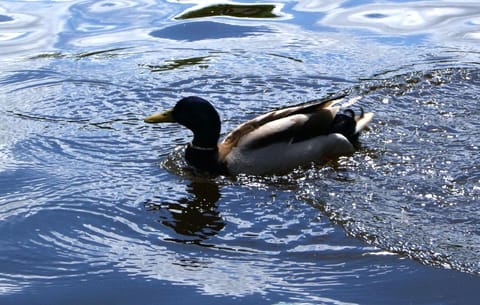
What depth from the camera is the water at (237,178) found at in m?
6.08

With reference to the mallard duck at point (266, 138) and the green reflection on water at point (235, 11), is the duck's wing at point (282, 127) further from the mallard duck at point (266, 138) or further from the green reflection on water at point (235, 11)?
the green reflection on water at point (235, 11)

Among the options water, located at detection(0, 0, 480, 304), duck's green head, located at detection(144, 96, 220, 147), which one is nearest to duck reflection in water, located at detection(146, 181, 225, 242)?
water, located at detection(0, 0, 480, 304)

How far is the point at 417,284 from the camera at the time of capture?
589 centimetres

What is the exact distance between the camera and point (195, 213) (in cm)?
727

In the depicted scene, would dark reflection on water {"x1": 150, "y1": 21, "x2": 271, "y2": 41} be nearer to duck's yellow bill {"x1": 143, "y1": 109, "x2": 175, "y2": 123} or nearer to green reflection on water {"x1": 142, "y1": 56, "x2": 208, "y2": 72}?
green reflection on water {"x1": 142, "y1": 56, "x2": 208, "y2": 72}

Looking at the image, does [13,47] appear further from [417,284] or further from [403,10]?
[417,284]

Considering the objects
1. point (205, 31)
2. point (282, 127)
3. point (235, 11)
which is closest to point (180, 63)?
point (205, 31)

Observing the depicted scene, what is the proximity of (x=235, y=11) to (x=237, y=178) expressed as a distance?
5.02 meters

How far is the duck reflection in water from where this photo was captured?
272 inches

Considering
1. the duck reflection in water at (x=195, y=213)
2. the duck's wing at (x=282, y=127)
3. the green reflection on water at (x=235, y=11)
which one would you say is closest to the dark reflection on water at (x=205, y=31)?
the green reflection on water at (x=235, y=11)

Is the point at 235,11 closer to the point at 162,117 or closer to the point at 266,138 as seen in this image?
the point at 162,117

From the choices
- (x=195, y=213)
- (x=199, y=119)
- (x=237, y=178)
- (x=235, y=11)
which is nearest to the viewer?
(x=195, y=213)

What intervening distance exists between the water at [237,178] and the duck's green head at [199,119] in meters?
0.28

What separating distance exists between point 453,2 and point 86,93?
16.7ft
